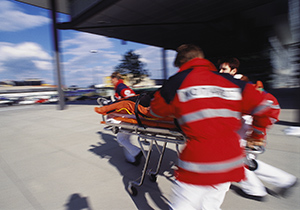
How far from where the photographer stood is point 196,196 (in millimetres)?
1241

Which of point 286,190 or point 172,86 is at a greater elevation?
point 172,86

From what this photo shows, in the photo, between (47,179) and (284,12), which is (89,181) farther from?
(284,12)

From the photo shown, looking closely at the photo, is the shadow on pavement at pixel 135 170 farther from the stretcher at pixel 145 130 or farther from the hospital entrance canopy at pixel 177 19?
the hospital entrance canopy at pixel 177 19

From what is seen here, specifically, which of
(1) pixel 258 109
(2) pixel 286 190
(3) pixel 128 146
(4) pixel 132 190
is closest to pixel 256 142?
(1) pixel 258 109

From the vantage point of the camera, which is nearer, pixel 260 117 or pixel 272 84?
pixel 260 117

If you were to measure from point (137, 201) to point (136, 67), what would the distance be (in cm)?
2685

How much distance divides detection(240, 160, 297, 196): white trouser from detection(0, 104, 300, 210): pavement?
15 centimetres

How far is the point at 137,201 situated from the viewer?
242 cm

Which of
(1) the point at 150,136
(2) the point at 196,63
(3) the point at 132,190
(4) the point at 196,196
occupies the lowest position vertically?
(3) the point at 132,190

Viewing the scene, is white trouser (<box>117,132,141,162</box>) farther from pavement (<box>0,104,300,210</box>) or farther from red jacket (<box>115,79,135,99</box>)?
red jacket (<box>115,79,135,99</box>)

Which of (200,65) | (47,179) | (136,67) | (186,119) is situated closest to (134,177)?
(47,179)

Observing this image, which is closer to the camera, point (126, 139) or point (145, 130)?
point (145, 130)

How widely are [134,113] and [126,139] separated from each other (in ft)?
4.33

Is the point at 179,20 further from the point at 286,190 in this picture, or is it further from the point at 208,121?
the point at 208,121
